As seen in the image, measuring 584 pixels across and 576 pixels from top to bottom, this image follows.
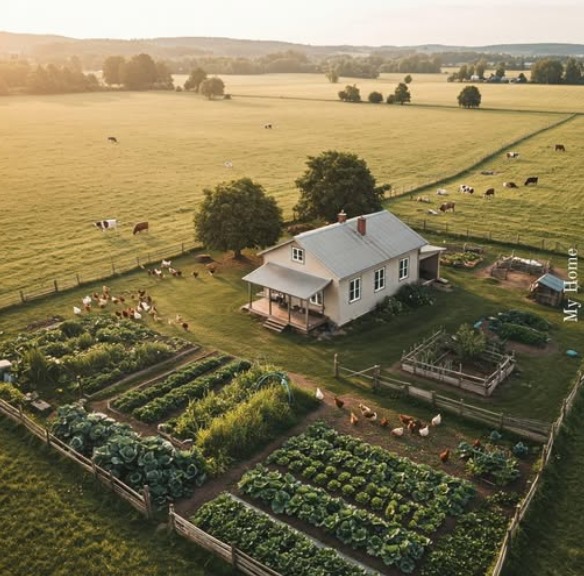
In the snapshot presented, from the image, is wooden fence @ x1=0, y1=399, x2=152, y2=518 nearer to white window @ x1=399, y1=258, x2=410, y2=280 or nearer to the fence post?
the fence post

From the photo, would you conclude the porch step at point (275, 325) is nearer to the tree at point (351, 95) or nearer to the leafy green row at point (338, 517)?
the leafy green row at point (338, 517)

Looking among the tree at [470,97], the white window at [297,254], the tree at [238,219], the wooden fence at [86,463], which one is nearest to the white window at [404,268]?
the white window at [297,254]

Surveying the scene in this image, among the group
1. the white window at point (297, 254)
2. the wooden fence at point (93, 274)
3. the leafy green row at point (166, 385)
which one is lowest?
the leafy green row at point (166, 385)

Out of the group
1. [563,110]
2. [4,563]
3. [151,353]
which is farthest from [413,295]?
[563,110]

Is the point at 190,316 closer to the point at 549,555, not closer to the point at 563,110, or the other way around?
the point at 549,555

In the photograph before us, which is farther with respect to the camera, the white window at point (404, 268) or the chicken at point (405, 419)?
the white window at point (404, 268)

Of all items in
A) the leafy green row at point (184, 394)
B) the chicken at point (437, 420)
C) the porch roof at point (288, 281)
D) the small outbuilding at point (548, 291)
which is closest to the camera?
the chicken at point (437, 420)

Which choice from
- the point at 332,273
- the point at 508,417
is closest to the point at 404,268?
the point at 332,273
